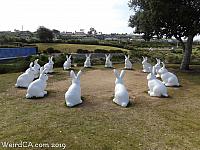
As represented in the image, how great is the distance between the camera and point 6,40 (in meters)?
54.9

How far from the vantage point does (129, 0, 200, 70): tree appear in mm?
23719

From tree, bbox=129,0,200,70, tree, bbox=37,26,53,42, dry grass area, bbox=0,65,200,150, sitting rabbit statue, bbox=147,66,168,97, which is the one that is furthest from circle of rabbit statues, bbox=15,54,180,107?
tree, bbox=37,26,53,42

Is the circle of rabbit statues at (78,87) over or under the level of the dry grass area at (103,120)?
over

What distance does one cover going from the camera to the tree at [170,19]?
23719mm

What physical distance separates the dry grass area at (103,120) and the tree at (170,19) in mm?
9752

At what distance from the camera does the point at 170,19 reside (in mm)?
24484

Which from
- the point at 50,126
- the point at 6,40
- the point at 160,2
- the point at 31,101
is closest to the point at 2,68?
the point at 31,101

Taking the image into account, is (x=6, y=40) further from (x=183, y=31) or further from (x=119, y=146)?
(x=119, y=146)

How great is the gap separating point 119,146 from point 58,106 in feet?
15.8

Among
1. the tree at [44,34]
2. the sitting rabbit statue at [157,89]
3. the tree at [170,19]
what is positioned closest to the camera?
the sitting rabbit statue at [157,89]

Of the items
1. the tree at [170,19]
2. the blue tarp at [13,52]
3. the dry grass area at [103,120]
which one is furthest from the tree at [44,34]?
the dry grass area at [103,120]

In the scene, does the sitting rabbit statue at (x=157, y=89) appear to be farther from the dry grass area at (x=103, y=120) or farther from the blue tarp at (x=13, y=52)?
the blue tarp at (x=13, y=52)

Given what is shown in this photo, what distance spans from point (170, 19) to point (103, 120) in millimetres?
16153

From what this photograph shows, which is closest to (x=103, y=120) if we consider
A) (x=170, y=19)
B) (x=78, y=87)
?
(x=78, y=87)
